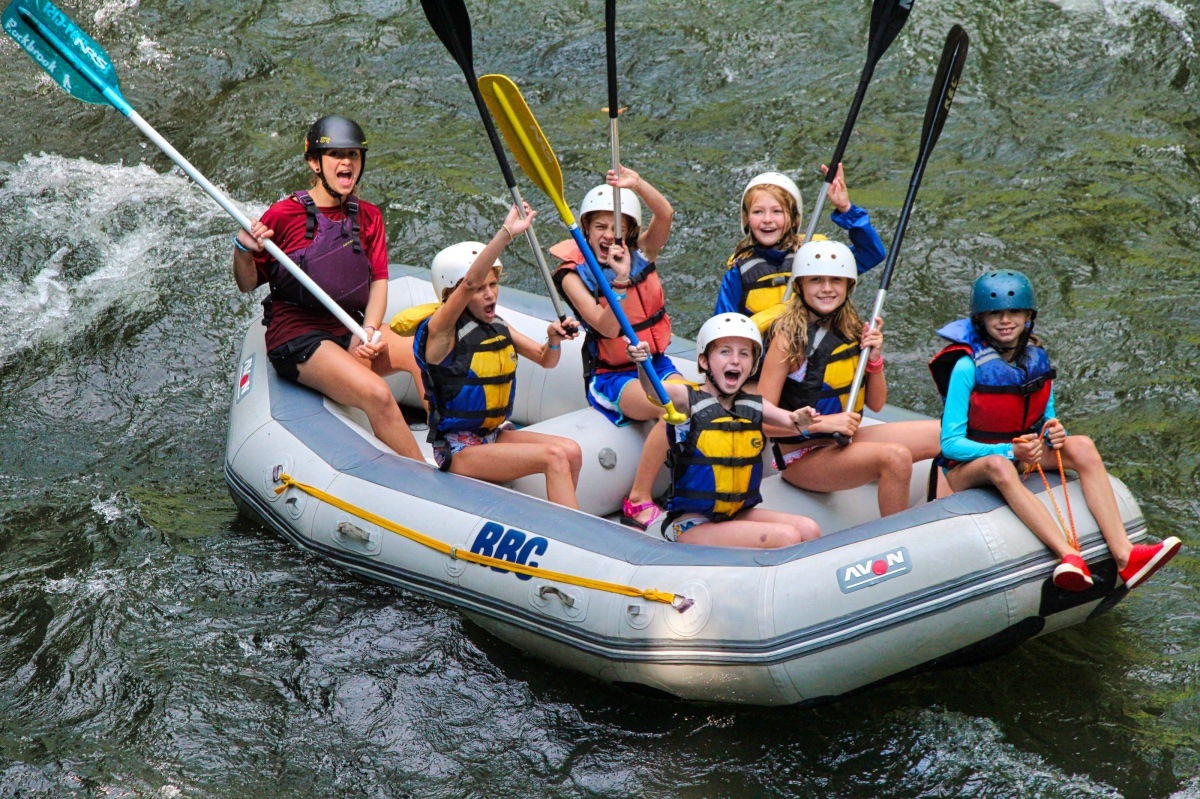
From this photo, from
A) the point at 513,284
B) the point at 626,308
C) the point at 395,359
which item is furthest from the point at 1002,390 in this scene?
the point at 513,284

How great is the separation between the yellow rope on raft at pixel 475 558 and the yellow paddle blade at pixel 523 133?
1201 millimetres

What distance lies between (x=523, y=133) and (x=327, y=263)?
1.06 metres

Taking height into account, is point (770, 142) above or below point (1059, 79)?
below

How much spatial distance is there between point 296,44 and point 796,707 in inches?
285

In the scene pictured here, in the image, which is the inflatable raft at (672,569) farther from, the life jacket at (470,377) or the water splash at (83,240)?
the water splash at (83,240)

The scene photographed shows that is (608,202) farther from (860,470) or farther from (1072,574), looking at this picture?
(1072,574)

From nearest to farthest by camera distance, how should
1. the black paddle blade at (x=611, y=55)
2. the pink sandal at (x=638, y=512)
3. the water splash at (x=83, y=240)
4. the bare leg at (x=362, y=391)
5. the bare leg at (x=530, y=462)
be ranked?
the black paddle blade at (x=611, y=55), the bare leg at (x=530, y=462), the pink sandal at (x=638, y=512), the bare leg at (x=362, y=391), the water splash at (x=83, y=240)

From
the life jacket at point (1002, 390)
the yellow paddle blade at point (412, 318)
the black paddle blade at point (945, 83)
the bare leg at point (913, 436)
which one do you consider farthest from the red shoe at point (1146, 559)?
the yellow paddle blade at point (412, 318)

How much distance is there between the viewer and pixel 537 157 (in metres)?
4.59

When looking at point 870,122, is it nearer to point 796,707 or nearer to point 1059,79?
point 1059,79

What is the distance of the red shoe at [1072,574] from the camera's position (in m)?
3.85

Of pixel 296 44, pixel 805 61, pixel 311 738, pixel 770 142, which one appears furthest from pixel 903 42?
pixel 311 738

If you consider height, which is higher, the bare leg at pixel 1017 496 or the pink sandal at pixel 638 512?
the bare leg at pixel 1017 496

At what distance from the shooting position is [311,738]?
424 cm
